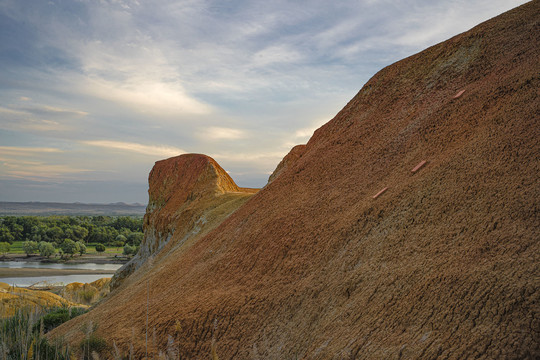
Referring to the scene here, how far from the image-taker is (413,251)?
736 centimetres

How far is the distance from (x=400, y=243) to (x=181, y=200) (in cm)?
2750

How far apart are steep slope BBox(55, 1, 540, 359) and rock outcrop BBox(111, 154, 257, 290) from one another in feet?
38.9

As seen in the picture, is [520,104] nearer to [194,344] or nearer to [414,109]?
[414,109]

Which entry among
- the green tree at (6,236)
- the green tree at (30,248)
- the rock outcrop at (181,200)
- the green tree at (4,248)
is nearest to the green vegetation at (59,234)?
the green tree at (6,236)

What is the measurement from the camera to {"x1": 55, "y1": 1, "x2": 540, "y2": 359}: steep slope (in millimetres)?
5426

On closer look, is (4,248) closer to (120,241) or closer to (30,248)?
(30,248)

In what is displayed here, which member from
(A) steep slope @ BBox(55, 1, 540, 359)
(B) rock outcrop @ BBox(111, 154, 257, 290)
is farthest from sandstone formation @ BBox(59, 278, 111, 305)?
(A) steep slope @ BBox(55, 1, 540, 359)

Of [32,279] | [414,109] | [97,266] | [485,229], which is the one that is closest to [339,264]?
[485,229]

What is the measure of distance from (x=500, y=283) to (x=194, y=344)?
20.5ft

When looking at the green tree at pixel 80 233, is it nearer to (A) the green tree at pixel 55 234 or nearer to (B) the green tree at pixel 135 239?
(A) the green tree at pixel 55 234

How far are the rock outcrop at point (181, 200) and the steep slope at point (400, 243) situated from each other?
11870 millimetres

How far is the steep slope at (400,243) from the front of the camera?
543 cm

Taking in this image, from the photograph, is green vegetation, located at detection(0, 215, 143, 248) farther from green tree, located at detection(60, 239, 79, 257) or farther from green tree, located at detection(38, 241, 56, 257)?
green tree, located at detection(38, 241, 56, 257)

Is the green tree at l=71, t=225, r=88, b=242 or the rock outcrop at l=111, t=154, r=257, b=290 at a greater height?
the rock outcrop at l=111, t=154, r=257, b=290
